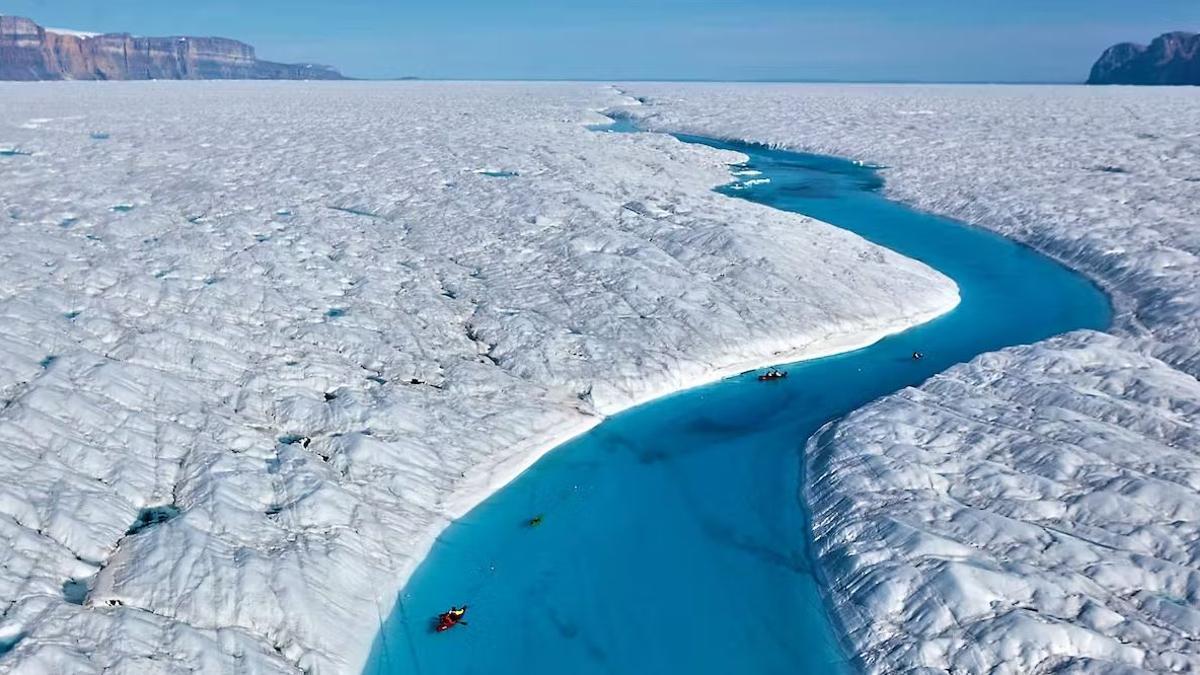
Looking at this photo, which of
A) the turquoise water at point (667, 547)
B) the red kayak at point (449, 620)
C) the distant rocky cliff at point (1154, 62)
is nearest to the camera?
the turquoise water at point (667, 547)

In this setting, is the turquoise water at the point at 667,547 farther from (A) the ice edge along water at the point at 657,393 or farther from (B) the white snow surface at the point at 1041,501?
(B) the white snow surface at the point at 1041,501

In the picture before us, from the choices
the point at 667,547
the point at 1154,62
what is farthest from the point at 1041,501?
the point at 1154,62

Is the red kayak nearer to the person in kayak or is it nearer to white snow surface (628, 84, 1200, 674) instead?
the person in kayak

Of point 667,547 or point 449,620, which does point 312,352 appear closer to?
point 449,620

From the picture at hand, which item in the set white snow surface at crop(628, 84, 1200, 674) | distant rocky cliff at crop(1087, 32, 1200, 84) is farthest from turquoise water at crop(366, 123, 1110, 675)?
distant rocky cliff at crop(1087, 32, 1200, 84)

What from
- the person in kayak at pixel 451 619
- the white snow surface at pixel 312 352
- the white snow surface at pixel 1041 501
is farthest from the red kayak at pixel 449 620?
the white snow surface at pixel 1041 501
